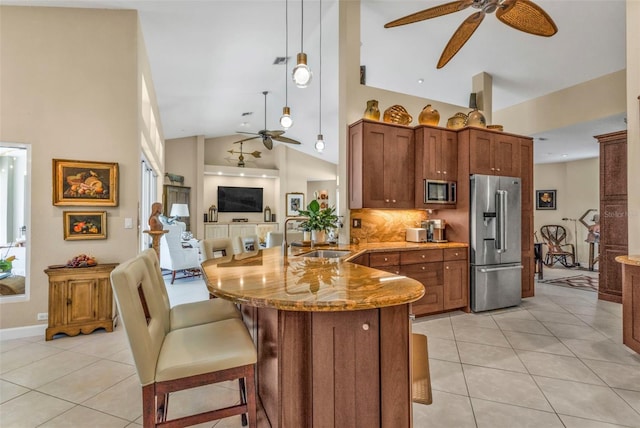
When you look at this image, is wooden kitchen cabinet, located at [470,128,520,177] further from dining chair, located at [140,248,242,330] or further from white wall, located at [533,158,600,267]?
white wall, located at [533,158,600,267]

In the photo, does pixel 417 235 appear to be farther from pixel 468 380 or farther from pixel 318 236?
pixel 468 380

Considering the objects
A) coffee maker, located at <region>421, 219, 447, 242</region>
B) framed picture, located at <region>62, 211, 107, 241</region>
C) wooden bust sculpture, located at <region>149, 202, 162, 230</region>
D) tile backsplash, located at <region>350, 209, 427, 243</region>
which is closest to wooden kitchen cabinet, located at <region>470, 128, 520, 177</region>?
coffee maker, located at <region>421, 219, 447, 242</region>

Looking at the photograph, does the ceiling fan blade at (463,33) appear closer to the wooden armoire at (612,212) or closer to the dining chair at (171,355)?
the dining chair at (171,355)

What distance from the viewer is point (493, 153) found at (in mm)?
4133

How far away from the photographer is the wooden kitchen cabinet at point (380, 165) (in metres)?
3.66

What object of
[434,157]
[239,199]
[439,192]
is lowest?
[439,192]

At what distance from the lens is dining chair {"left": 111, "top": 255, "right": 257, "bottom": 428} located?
4.19ft

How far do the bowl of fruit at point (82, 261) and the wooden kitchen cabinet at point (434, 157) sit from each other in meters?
3.78

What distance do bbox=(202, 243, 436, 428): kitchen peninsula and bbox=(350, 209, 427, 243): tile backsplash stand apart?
8.22 feet

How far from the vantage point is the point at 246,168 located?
33.2 feet

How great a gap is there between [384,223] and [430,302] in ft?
3.72

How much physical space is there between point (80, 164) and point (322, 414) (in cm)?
362

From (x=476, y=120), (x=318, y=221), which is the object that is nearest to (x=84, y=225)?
(x=318, y=221)

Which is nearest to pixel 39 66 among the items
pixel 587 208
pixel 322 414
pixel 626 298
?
pixel 322 414
